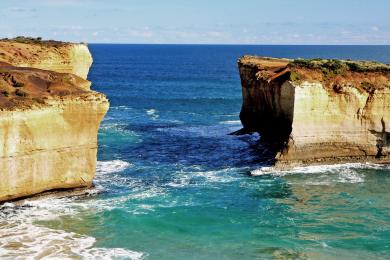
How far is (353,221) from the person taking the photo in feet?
97.4

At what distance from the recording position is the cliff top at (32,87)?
2991 centimetres

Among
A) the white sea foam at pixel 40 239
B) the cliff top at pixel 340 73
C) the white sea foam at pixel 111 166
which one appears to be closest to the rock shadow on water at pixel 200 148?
the white sea foam at pixel 111 166

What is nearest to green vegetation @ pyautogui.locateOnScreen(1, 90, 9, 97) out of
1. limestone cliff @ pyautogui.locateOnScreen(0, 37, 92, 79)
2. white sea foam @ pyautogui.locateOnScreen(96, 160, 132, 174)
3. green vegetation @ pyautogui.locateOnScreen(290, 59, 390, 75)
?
white sea foam @ pyautogui.locateOnScreen(96, 160, 132, 174)

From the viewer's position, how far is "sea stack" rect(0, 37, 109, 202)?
28.8 metres

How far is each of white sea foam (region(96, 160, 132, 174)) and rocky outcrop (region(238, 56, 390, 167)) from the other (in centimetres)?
1026

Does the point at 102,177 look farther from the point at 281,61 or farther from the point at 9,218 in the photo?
the point at 281,61

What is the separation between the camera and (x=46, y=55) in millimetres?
45219

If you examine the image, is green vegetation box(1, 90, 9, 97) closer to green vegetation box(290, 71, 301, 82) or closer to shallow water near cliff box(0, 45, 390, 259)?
shallow water near cliff box(0, 45, 390, 259)

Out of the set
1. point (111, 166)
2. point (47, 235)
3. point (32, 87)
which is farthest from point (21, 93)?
point (111, 166)

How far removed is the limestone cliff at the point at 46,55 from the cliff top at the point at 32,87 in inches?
332

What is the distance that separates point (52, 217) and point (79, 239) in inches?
114

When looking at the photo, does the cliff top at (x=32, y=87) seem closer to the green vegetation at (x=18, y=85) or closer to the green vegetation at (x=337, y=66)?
the green vegetation at (x=18, y=85)

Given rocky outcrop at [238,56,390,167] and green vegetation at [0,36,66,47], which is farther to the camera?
green vegetation at [0,36,66,47]

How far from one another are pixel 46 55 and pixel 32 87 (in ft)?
44.1
